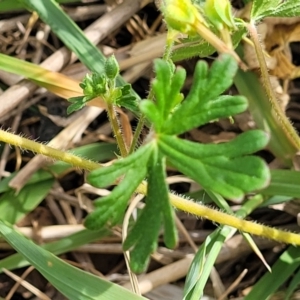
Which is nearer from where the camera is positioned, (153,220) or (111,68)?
(153,220)

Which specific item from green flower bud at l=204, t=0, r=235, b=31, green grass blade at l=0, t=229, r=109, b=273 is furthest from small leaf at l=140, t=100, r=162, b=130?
green grass blade at l=0, t=229, r=109, b=273

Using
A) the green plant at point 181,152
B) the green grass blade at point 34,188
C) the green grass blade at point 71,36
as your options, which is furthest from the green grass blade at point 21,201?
the green plant at point 181,152

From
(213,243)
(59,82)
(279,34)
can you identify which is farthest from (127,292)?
(279,34)

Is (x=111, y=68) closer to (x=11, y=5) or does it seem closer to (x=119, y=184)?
(x=119, y=184)

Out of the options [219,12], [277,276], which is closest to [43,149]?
[219,12]

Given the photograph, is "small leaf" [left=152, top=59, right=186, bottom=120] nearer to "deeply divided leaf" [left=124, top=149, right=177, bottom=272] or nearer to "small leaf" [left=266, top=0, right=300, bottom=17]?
"deeply divided leaf" [left=124, top=149, right=177, bottom=272]

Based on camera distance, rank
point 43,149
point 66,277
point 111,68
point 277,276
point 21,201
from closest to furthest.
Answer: point 111,68
point 43,149
point 66,277
point 277,276
point 21,201

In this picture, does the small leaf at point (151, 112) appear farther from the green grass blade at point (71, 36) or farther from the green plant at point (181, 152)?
the green grass blade at point (71, 36)

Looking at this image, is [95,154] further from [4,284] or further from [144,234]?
[144,234]
